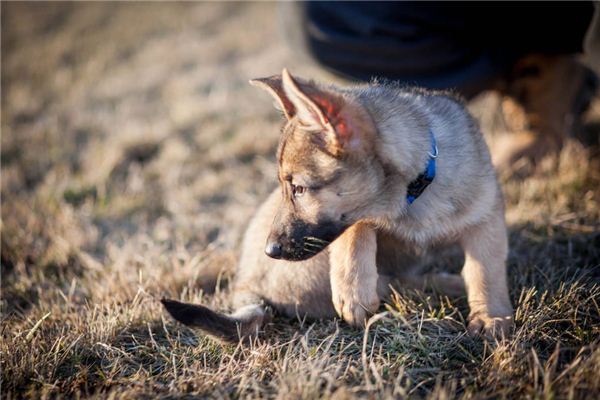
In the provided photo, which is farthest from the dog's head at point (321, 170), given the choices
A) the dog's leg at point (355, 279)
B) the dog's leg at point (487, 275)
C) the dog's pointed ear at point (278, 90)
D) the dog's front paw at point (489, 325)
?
the dog's front paw at point (489, 325)

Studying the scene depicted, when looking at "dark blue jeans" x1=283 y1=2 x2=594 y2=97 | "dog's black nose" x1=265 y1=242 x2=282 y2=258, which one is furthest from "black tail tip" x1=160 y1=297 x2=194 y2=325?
"dark blue jeans" x1=283 y1=2 x2=594 y2=97

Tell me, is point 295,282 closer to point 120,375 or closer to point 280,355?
point 280,355

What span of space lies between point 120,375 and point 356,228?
144cm

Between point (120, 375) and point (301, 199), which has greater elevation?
point (301, 199)

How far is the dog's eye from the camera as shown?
8.92ft

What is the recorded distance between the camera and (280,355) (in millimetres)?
2715

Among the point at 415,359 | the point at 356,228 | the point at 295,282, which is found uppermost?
the point at 356,228

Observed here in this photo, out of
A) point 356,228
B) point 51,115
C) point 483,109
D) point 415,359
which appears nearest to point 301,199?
point 356,228

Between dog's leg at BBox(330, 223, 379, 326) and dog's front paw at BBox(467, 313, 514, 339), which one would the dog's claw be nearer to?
dog's leg at BBox(330, 223, 379, 326)

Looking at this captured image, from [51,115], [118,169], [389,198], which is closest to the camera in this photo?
[389,198]

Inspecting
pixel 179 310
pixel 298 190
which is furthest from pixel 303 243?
pixel 179 310

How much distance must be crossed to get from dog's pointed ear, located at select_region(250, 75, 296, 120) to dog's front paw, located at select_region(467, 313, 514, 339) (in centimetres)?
148

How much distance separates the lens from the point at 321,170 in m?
2.62

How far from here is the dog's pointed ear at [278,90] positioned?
2725 millimetres
